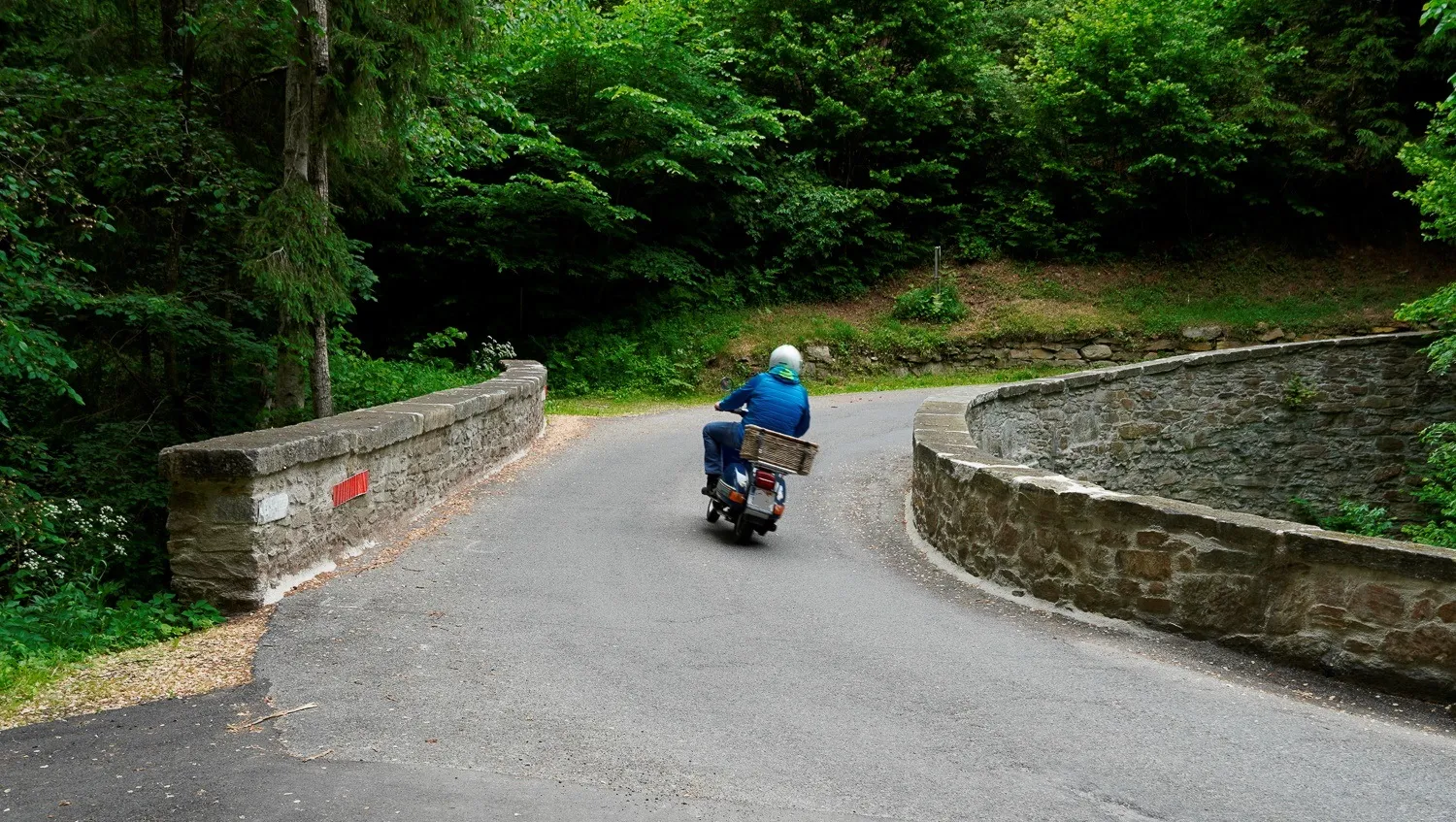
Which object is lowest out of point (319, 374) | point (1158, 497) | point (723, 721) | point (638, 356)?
point (723, 721)

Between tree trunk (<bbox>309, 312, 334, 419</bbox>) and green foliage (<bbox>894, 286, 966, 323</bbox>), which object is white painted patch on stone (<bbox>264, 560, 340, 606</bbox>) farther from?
green foliage (<bbox>894, 286, 966, 323</bbox>)

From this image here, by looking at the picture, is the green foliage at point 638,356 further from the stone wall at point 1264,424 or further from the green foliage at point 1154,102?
the green foliage at point 1154,102

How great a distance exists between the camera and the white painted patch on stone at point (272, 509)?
594cm

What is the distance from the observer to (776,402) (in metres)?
8.40

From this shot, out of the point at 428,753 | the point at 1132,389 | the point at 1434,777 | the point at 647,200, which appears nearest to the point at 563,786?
the point at 428,753

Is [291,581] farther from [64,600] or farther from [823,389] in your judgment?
[823,389]

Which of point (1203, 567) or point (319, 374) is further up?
point (319, 374)

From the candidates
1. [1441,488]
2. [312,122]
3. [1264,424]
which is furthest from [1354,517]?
[312,122]

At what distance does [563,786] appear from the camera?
3.76m

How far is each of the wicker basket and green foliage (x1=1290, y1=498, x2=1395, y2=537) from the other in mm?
10099

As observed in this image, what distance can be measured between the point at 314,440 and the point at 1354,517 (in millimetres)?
15004

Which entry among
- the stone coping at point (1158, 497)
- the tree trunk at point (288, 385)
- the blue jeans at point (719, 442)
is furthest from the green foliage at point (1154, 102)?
the tree trunk at point (288, 385)

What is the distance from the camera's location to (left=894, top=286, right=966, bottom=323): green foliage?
77.9 feet

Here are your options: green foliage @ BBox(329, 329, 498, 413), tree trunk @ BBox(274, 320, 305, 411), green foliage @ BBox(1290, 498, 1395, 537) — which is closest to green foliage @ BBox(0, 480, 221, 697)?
tree trunk @ BBox(274, 320, 305, 411)
